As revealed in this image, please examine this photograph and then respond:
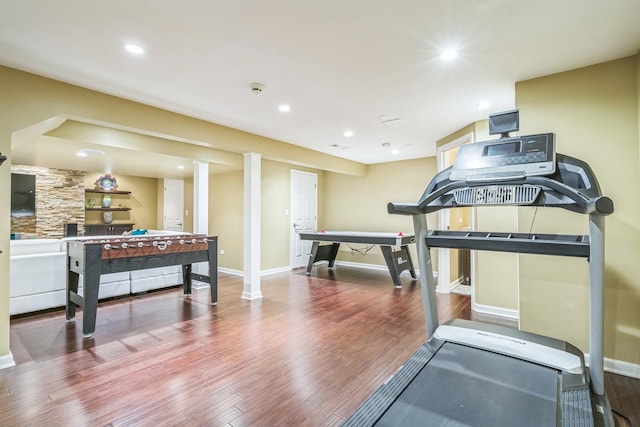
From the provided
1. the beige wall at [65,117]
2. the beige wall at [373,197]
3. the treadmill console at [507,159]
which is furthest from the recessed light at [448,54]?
the beige wall at [373,197]

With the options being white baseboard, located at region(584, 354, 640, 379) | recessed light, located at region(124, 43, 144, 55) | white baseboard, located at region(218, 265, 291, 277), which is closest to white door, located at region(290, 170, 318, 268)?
white baseboard, located at region(218, 265, 291, 277)

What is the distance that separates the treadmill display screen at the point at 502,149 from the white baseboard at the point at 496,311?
2529 millimetres

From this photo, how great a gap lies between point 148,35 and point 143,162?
438 cm

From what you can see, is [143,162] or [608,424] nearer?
[608,424]

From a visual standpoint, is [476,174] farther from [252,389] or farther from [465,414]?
[252,389]

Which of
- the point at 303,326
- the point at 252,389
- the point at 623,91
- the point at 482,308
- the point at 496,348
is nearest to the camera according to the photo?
the point at 496,348

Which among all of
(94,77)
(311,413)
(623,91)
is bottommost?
(311,413)

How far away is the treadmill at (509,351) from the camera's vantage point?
148cm

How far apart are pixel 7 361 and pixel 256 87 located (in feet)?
9.89

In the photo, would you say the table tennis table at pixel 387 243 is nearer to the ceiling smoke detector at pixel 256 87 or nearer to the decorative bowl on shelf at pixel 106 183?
the ceiling smoke detector at pixel 256 87

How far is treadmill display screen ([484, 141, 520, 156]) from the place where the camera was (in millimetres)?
1915

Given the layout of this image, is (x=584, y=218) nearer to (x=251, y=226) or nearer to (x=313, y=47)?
(x=313, y=47)

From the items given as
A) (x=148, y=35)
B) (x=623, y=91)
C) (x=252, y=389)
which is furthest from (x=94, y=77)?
(x=623, y=91)

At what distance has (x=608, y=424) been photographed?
54.6 inches
